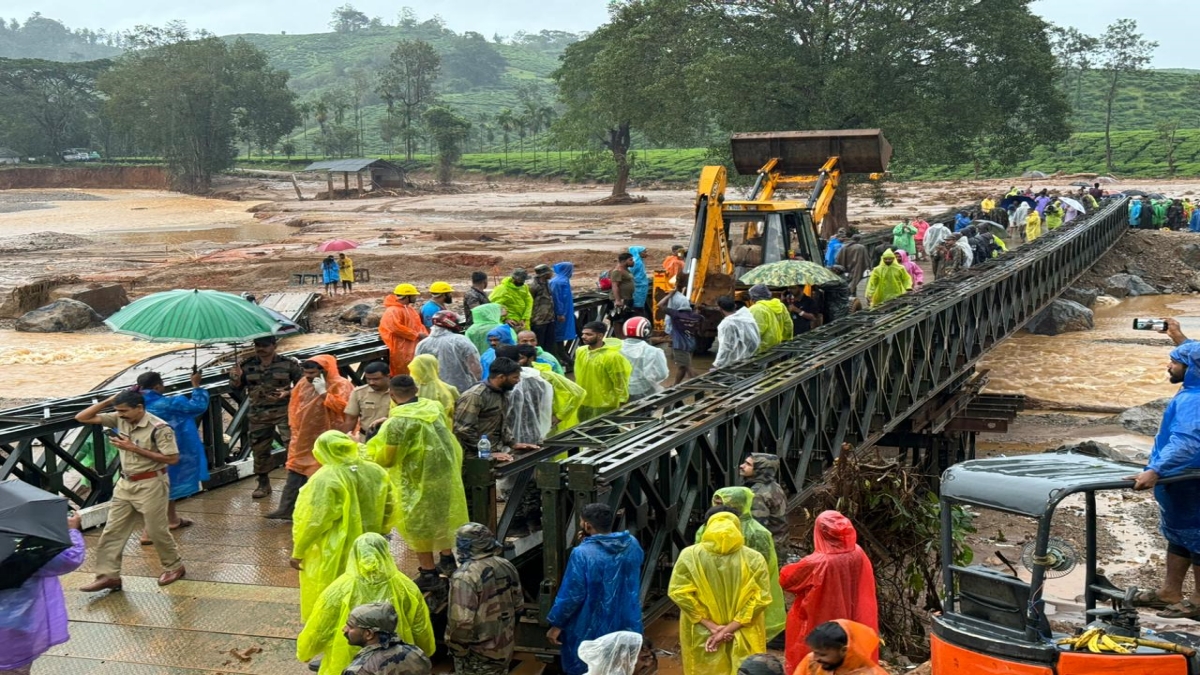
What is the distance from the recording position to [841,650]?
4512mm

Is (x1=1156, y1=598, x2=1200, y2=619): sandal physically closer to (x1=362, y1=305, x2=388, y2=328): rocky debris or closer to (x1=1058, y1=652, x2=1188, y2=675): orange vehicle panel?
(x1=1058, y1=652, x2=1188, y2=675): orange vehicle panel

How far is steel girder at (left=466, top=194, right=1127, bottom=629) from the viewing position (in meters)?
6.73

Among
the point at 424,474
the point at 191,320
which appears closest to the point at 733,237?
the point at 191,320

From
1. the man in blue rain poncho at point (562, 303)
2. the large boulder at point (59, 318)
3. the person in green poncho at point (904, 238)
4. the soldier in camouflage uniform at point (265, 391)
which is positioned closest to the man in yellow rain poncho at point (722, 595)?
the soldier in camouflage uniform at point (265, 391)

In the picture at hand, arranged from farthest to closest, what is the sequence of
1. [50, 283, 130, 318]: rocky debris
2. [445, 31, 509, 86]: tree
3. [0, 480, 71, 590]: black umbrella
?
[445, 31, 509, 86]: tree < [50, 283, 130, 318]: rocky debris < [0, 480, 71, 590]: black umbrella

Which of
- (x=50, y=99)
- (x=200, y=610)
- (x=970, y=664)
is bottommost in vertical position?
(x=200, y=610)

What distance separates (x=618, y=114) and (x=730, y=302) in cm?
2691

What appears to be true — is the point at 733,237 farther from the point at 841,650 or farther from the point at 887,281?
the point at 841,650

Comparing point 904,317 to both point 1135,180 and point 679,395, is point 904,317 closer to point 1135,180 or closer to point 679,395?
point 679,395

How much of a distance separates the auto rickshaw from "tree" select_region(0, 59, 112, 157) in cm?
9058

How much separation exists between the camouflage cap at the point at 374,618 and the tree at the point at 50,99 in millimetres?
89719

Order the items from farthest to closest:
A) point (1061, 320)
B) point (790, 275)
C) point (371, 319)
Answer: point (1061, 320)
point (371, 319)
point (790, 275)

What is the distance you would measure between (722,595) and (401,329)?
559 cm

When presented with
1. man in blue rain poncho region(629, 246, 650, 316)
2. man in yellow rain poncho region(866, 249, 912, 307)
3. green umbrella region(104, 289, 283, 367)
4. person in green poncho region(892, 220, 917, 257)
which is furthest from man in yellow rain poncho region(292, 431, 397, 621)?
person in green poncho region(892, 220, 917, 257)
